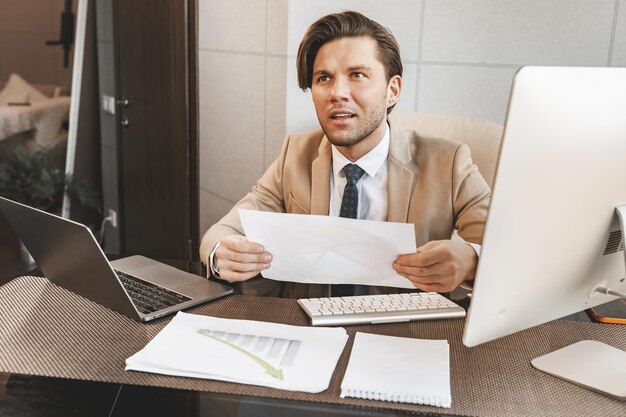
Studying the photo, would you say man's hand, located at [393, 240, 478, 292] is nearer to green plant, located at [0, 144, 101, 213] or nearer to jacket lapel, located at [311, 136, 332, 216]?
jacket lapel, located at [311, 136, 332, 216]

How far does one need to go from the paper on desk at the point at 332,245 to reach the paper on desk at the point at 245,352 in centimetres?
19

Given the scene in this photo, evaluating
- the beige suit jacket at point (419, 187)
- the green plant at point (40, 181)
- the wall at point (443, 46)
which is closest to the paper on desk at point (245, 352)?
the beige suit jacket at point (419, 187)

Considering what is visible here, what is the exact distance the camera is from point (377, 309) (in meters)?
1.39

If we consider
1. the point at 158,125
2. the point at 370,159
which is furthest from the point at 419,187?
the point at 158,125

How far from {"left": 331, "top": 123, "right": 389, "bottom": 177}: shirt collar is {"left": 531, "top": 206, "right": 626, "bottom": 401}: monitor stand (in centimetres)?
88

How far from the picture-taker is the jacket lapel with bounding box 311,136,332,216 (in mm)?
2059

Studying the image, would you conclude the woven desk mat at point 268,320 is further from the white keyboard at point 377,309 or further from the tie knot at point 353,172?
the tie knot at point 353,172

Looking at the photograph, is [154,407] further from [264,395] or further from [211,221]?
[211,221]

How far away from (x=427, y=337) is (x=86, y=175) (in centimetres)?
368

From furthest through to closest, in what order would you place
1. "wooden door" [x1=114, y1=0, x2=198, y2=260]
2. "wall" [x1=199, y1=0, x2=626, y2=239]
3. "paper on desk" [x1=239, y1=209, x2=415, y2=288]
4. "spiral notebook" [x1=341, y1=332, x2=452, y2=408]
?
"wooden door" [x1=114, y1=0, x2=198, y2=260] < "wall" [x1=199, y1=0, x2=626, y2=239] < "paper on desk" [x1=239, y1=209, x2=415, y2=288] < "spiral notebook" [x1=341, y1=332, x2=452, y2=408]

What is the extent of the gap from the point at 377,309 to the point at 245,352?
321 millimetres

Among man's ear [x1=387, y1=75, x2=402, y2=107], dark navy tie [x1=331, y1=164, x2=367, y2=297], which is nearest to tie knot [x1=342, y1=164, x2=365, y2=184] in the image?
dark navy tie [x1=331, y1=164, x2=367, y2=297]

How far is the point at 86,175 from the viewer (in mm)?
4504

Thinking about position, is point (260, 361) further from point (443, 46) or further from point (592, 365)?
point (443, 46)
